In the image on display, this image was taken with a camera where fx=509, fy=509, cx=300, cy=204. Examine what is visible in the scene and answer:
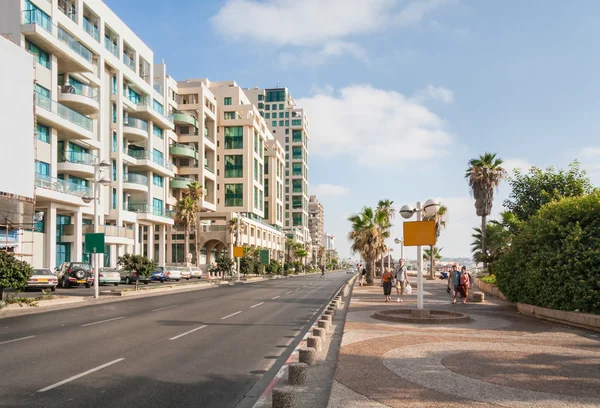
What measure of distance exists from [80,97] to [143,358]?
117 feet

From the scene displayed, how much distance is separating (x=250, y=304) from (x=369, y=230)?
69.6ft

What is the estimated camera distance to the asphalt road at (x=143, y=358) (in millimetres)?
6832

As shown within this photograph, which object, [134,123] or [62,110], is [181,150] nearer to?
[134,123]

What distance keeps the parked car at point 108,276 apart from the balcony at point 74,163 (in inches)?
347

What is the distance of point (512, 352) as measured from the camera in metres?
9.27

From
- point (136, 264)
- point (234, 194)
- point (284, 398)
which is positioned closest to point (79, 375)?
point (284, 398)

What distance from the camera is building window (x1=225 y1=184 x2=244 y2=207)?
83688 millimetres

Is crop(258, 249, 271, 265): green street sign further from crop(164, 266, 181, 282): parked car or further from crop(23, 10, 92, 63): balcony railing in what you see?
crop(23, 10, 92, 63): balcony railing

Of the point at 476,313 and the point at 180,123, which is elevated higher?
the point at 180,123

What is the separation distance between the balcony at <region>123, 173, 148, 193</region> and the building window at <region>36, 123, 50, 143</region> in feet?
43.4

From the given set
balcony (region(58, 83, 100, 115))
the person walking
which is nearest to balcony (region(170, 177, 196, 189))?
balcony (region(58, 83, 100, 115))

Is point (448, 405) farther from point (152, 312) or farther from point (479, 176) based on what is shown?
point (479, 176)

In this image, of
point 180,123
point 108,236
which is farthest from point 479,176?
point 180,123

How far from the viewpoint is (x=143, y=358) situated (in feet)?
30.8
